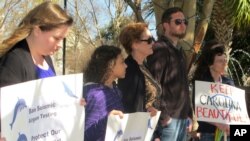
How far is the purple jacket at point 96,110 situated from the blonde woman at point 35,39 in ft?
1.29

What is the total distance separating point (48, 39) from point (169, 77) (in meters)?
1.56

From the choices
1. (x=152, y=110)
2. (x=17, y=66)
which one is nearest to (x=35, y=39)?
(x=17, y=66)

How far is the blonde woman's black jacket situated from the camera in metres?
2.42

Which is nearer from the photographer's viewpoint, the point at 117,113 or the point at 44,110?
the point at 44,110

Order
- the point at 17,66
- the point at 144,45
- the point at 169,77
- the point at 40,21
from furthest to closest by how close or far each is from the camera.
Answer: the point at 169,77
the point at 144,45
the point at 40,21
the point at 17,66

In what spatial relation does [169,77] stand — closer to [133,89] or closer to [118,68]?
[133,89]

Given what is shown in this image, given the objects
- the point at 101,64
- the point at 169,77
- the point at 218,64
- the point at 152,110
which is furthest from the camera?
the point at 218,64

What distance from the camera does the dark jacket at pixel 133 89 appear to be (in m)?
3.51

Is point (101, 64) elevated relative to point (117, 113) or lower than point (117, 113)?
elevated

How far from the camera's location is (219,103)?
13.6ft

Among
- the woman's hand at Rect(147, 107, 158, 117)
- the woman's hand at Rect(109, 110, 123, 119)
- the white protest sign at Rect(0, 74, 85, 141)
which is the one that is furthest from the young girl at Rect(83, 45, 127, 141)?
the woman's hand at Rect(147, 107, 158, 117)

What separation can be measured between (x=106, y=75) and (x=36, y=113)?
29.5 inches

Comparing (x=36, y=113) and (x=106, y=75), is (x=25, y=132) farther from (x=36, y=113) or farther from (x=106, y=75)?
(x=106, y=75)

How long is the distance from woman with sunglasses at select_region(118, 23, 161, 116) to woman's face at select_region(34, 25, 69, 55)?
1.00 m
